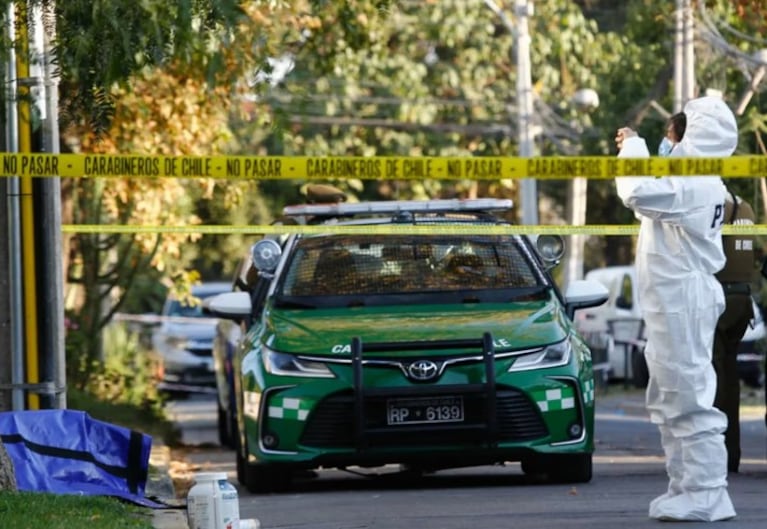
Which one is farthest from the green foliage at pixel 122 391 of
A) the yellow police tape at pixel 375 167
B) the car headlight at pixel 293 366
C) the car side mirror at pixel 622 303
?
the car side mirror at pixel 622 303

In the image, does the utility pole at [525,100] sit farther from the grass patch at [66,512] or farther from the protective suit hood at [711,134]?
the grass patch at [66,512]

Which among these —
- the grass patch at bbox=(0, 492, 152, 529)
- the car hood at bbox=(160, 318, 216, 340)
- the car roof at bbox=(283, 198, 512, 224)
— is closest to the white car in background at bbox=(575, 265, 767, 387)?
the car hood at bbox=(160, 318, 216, 340)

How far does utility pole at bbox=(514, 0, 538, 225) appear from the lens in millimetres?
30328

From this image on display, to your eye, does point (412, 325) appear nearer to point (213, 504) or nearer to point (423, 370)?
point (423, 370)

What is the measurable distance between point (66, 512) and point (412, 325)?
283 centimetres

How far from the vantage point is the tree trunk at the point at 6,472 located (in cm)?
880

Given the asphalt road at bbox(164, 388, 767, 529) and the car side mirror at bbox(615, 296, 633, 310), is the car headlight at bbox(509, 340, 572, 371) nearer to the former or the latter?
the asphalt road at bbox(164, 388, 767, 529)

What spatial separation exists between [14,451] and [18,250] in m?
1.62

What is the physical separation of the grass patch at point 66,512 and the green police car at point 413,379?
139cm

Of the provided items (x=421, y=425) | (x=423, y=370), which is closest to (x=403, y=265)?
(x=423, y=370)

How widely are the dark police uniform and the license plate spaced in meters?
1.65

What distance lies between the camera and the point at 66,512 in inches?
330

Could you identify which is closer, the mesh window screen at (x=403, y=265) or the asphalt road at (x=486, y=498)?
the asphalt road at (x=486, y=498)

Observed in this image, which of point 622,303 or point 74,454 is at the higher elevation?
point 74,454
